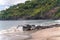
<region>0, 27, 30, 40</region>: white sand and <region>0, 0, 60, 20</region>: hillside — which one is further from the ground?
<region>0, 27, 30, 40</region>: white sand

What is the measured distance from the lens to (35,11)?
98.4 metres

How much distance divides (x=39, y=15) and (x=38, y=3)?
9265 millimetres

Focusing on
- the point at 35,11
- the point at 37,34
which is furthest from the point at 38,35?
the point at 35,11

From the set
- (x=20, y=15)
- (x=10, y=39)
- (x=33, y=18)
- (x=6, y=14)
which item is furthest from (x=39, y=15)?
(x=10, y=39)

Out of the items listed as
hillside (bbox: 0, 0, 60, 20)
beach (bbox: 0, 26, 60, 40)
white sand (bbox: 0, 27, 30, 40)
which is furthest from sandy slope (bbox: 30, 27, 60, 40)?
hillside (bbox: 0, 0, 60, 20)

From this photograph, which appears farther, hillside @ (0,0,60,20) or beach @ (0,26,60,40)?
hillside @ (0,0,60,20)

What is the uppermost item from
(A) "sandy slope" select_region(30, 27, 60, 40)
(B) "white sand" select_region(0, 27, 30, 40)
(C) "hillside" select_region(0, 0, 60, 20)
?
(A) "sandy slope" select_region(30, 27, 60, 40)

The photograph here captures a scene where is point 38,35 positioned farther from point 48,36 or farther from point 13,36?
point 13,36

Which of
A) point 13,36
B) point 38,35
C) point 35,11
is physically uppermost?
point 38,35

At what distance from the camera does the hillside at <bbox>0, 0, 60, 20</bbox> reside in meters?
92.2

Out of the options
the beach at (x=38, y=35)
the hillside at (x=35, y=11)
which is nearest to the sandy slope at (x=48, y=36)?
the beach at (x=38, y=35)

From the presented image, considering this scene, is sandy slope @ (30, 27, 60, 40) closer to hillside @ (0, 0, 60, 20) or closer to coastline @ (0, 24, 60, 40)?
coastline @ (0, 24, 60, 40)

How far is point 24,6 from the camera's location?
104 meters

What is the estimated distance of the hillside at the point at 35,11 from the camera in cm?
9219
